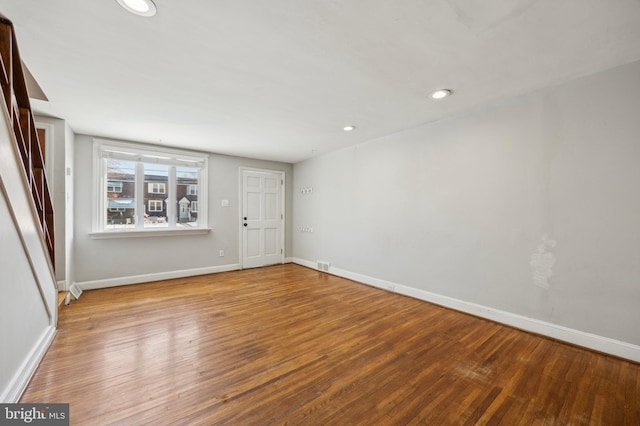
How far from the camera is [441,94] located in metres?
2.62

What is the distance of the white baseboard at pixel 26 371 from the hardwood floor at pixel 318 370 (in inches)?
2.5

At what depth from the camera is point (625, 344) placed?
2141mm

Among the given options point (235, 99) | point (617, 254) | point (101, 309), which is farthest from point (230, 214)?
point (617, 254)

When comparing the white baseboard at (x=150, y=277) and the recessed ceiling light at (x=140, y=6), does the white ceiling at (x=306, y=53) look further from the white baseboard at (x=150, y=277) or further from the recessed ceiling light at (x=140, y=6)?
the white baseboard at (x=150, y=277)

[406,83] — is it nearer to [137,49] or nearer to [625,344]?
[137,49]

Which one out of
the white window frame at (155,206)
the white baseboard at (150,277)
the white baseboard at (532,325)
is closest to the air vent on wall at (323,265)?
the white baseboard at (532,325)

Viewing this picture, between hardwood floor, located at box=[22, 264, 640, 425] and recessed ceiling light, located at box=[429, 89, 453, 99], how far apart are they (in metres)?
2.48

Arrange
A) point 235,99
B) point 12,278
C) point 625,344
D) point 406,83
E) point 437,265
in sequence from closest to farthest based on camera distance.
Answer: point 12,278 < point 625,344 < point 406,83 < point 235,99 < point 437,265

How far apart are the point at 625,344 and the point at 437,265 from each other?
1.67 m

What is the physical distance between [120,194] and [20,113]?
238cm

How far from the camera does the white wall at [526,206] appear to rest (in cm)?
219

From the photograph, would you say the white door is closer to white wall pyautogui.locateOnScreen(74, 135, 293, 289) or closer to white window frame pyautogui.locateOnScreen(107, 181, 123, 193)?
white wall pyautogui.locateOnScreen(74, 135, 293, 289)

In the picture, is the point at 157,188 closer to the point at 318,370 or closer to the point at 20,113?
the point at 20,113

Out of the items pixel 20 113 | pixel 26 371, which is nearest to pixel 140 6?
pixel 20 113
